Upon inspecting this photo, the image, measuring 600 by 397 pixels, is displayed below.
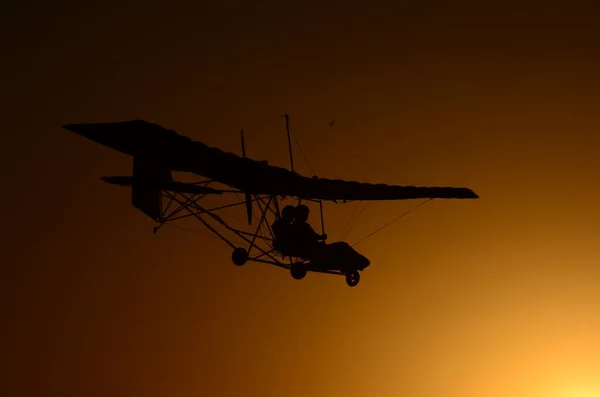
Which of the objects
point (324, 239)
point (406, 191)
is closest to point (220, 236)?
point (324, 239)

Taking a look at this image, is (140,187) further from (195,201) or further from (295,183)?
(295,183)

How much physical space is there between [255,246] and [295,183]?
2331 millimetres

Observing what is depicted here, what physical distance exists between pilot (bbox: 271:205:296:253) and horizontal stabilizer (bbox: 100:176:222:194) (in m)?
1.90

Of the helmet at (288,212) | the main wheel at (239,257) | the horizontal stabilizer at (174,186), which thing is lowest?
the main wheel at (239,257)

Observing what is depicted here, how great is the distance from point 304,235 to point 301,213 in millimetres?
775

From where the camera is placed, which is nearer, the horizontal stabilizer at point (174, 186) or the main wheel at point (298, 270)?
the horizontal stabilizer at point (174, 186)

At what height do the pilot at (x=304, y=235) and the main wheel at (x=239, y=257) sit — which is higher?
the pilot at (x=304, y=235)

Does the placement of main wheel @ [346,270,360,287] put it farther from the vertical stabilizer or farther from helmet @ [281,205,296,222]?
the vertical stabilizer

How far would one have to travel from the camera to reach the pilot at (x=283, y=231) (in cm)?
3136

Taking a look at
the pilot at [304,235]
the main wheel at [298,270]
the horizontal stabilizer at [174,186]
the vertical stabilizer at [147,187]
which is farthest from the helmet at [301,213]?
the vertical stabilizer at [147,187]

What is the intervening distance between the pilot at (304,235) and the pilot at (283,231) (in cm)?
15

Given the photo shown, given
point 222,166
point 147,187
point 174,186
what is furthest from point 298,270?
point 147,187

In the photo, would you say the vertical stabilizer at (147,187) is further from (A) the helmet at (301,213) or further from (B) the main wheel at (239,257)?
(A) the helmet at (301,213)

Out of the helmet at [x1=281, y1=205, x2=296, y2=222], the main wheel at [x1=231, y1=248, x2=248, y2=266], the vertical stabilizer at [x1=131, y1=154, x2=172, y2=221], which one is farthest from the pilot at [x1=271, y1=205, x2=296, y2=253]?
the vertical stabilizer at [x1=131, y1=154, x2=172, y2=221]
